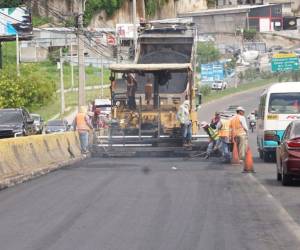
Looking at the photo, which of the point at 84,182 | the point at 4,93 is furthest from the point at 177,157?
the point at 4,93

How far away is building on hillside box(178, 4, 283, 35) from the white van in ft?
342

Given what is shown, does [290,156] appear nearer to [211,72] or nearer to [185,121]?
[185,121]

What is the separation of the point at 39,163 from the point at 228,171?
204 inches

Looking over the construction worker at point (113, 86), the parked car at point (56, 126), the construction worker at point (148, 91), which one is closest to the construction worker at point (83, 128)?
the construction worker at point (113, 86)

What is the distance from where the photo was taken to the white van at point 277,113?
2870 cm

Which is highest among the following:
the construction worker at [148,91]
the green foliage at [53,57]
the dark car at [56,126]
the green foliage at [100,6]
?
the green foliage at [100,6]

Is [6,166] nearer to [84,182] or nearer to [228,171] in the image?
[84,182]

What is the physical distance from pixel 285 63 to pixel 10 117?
202 feet

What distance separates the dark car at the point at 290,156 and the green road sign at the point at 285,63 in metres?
71.8

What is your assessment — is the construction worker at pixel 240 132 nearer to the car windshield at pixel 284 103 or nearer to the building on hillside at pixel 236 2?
the car windshield at pixel 284 103

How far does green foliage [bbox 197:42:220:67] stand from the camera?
116m

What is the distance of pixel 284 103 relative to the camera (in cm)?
2922

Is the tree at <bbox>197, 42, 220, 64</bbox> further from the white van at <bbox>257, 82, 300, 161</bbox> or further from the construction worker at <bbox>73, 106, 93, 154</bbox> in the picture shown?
the white van at <bbox>257, 82, 300, 161</bbox>

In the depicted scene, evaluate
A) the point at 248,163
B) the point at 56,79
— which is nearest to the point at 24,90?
the point at 56,79
